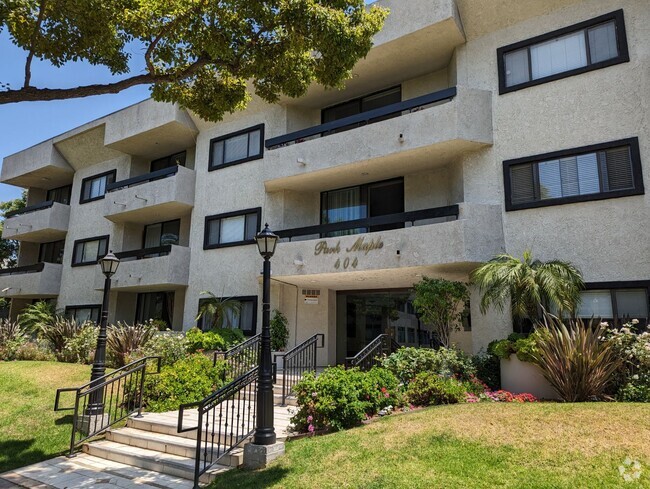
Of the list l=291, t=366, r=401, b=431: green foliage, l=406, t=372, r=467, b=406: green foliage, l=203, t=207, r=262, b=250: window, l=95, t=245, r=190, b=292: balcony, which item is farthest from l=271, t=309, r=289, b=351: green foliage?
l=406, t=372, r=467, b=406: green foliage

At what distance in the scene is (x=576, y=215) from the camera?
1239cm

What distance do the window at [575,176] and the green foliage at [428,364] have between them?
462cm

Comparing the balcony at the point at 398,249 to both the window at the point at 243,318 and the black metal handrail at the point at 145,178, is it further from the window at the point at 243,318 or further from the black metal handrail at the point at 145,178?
the black metal handrail at the point at 145,178

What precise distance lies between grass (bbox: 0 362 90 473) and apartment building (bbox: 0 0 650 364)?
16.6 ft

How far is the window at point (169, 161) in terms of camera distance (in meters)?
23.5

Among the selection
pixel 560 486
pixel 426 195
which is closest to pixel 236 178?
pixel 426 195

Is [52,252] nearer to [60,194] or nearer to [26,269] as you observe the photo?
[26,269]

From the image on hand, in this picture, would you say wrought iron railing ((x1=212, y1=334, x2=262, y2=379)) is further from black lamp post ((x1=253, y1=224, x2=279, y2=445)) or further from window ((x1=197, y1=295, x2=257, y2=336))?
black lamp post ((x1=253, y1=224, x2=279, y2=445))

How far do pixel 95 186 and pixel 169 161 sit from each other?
525 centimetres

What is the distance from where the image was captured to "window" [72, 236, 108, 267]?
24.5m

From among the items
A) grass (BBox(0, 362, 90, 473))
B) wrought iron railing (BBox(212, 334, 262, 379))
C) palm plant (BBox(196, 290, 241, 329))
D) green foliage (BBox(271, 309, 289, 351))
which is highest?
palm plant (BBox(196, 290, 241, 329))

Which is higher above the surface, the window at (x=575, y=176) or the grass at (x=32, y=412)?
the window at (x=575, y=176)

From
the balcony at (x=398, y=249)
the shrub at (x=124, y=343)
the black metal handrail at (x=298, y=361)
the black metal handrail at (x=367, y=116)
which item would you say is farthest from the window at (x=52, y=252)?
the black metal handrail at (x=298, y=361)

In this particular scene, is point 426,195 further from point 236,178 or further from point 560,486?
point 560,486
